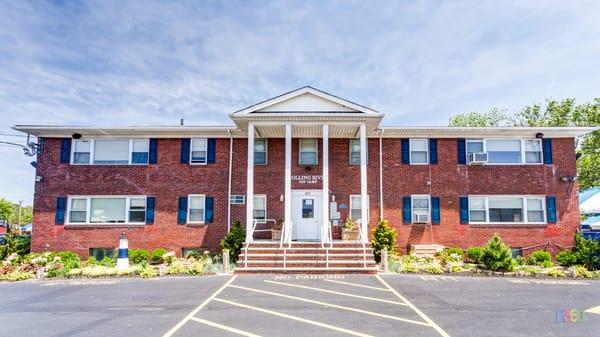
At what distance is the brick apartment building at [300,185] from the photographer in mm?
14961

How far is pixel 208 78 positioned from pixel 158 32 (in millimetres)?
3568

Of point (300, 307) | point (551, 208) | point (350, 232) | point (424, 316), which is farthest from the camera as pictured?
point (551, 208)

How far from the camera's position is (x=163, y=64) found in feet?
52.0

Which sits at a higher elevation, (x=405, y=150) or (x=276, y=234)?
(x=405, y=150)

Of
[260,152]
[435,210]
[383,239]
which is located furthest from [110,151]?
[435,210]

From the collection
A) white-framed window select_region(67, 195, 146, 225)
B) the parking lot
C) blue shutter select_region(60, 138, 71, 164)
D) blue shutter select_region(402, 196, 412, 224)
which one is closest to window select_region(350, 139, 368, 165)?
blue shutter select_region(402, 196, 412, 224)

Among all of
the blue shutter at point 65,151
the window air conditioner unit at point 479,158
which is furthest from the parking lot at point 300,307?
the blue shutter at point 65,151

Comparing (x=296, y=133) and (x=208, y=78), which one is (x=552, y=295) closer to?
(x=296, y=133)

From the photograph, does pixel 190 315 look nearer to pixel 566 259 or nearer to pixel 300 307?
pixel 300 307

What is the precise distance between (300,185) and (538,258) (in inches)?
380

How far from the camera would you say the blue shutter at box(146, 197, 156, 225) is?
15.1 metres

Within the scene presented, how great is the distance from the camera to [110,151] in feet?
50.9

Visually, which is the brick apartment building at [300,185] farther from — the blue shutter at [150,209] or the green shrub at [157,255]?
the green shrub at [157,255]

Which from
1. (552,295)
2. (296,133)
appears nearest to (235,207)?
(296,133)
